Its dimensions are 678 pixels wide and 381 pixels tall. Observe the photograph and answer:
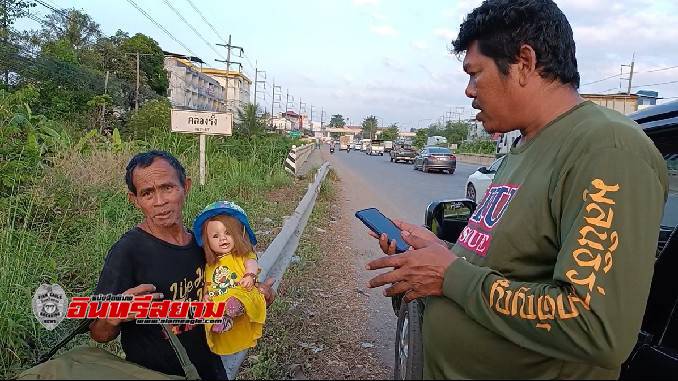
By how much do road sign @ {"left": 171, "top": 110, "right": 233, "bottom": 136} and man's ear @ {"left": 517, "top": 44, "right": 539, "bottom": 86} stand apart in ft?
29.7

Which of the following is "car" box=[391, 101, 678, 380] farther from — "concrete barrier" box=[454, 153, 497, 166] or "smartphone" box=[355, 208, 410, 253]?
"concrete barrier" box=[454, 153, 497, 166]

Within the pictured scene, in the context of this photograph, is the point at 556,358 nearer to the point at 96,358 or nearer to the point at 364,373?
the point at 96,358

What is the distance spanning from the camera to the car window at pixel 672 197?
2260 millimetres

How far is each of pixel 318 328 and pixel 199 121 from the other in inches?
272

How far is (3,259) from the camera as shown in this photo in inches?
136

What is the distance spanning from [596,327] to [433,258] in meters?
0.47

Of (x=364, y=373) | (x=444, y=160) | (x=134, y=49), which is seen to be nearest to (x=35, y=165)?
(x=364, y=373)

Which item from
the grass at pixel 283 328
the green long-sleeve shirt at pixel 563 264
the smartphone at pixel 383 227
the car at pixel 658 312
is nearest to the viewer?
the green long-sleeve shirt at pixel 563 264

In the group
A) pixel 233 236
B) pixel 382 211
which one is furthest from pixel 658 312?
pixel 382 211

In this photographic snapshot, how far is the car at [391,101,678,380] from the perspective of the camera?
1.60 m

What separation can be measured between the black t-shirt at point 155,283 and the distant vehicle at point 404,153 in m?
36.5

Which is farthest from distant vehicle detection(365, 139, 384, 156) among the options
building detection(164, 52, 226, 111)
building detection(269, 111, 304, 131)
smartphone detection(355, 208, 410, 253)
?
smartphone detection(355, 208, 410, 253)

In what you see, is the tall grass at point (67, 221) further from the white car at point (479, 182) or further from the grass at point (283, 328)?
the white car at point (479, 182)

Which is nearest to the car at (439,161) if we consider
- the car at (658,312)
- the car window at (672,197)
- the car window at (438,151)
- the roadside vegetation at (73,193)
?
the car window at (438,151)
